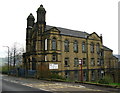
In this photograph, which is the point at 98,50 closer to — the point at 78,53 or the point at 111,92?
the point at 78,53

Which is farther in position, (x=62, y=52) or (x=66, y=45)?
(x=66, y=45)

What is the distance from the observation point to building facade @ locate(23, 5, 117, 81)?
34.5 metres

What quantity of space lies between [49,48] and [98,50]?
18.2m

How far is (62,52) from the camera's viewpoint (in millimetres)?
35906

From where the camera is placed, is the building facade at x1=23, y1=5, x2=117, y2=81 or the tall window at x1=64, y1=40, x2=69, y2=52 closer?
the building facade at x1=23, y1=5, x2=117, y2=81

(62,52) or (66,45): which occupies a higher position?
(66,45)

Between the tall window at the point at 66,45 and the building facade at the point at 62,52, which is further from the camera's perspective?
the tall window at the point at 66,45

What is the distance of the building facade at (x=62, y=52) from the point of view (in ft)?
113

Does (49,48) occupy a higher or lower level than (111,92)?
higher

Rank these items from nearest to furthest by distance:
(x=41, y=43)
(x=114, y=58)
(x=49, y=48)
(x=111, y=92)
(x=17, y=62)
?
(x=111, y=92) → (x=49, y=48) → (x=41, y=43) → (x=114, y=58) → (x=17, y=62)

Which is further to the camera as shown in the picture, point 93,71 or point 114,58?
point 114,58

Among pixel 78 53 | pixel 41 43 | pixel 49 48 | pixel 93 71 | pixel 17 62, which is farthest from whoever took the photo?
pixel 17 62

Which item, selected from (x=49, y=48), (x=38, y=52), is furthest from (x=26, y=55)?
(x=49, y=48)

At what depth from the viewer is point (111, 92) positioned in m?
14.1
